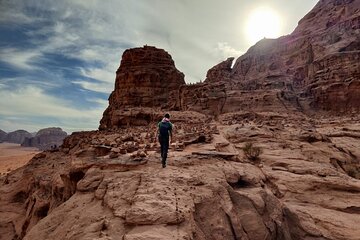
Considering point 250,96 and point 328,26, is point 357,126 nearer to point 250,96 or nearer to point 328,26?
point 250,96

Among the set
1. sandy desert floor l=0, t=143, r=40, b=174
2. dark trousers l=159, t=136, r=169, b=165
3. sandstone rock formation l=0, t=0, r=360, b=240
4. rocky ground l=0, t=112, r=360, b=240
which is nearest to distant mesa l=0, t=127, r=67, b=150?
sandy desert floor l=0, t=143, r=40, b=174

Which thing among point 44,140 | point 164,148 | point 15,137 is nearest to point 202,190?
point 164,148

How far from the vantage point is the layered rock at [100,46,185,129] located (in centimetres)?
4497

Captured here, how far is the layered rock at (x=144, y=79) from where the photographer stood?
4497 cm

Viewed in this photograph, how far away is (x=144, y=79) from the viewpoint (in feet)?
150

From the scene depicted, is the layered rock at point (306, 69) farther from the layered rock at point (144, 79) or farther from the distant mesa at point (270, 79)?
the layered rock at point (144, 79)

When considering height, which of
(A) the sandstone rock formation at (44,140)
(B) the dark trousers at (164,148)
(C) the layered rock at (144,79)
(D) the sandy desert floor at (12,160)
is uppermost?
(C) the layered rock at (144,79)

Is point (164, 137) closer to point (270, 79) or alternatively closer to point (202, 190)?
point (202, 190)

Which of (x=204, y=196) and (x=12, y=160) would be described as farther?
(x=12, y=160)

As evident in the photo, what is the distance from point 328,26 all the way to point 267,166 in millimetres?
59711

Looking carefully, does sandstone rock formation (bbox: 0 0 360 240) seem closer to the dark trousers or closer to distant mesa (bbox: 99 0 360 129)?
the dark trousers

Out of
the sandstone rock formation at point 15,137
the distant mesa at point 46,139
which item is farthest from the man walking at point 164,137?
the sandstone rock formation at point 15,137

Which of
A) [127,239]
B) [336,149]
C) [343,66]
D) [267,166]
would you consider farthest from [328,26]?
[127,239]

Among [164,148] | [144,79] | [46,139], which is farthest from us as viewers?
[46,139]
